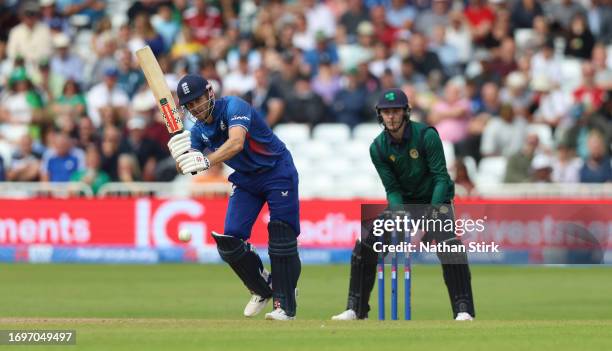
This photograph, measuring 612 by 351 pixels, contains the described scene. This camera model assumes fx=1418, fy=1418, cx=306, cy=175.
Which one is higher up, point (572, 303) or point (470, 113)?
point (470, 113)

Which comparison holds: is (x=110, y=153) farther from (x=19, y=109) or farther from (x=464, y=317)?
(x=464, y=317)

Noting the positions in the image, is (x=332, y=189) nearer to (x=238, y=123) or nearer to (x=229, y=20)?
(x=229, y=20)

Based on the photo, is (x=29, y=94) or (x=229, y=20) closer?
(x=29, y=94)

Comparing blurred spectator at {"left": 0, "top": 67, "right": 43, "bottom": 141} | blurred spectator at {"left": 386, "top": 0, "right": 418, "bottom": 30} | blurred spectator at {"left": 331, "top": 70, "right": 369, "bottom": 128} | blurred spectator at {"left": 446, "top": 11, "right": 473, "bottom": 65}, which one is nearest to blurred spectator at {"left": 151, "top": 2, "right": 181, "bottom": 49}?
blurred spectator at {"left": 0, "top": 67, "right": 43, "bottom": 141}

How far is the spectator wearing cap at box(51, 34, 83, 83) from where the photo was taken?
2262 centimetres

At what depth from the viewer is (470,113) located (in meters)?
20.5

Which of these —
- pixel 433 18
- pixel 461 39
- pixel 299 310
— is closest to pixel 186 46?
pixel 433 18

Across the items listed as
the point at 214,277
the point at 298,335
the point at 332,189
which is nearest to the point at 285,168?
the point at 298,335

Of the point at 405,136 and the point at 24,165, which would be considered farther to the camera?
the point at 24,165

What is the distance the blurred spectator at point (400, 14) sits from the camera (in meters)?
22.5

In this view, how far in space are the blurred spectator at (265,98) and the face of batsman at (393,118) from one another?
9524 millimetres

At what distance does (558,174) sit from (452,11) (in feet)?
14.0

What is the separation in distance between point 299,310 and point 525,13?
1052cm

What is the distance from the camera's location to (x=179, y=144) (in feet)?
35.3
